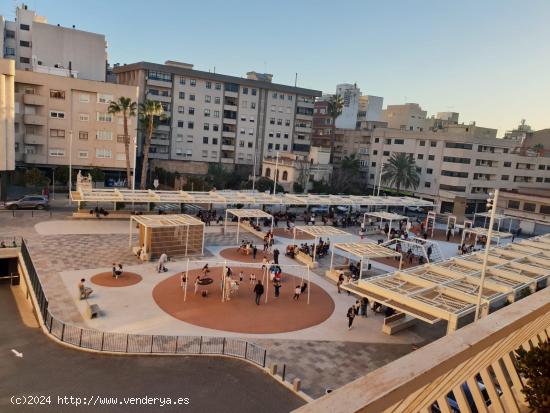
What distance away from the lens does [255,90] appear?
272 ft

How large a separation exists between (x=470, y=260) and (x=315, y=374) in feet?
47.5

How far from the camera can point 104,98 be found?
58750 mm

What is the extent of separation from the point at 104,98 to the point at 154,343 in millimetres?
48201

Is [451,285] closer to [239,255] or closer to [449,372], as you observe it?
[239,255]

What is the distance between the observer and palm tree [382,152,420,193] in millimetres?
74750

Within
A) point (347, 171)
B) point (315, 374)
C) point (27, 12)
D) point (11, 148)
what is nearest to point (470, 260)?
point (315, 374)

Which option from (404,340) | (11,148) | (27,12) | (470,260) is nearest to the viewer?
(404,340)

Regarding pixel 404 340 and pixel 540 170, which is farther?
pixel 540 170

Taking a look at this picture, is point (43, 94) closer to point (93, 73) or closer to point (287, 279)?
point (93, 73)

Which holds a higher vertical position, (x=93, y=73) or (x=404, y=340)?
(x=93, y=73)

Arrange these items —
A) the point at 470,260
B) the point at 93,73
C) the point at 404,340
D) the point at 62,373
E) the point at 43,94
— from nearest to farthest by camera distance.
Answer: the point at 62,373 → the point at 404,340 → the point at 470,260 → the point at 43,94 → the point at 93,73

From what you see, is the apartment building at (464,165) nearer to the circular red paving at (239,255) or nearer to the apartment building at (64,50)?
the circular red paving at (239,255)

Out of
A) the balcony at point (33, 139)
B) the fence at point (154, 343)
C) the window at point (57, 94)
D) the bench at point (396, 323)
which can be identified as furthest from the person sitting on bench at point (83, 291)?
the window at point (57, 94)

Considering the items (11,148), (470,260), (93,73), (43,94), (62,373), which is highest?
(93,73)
